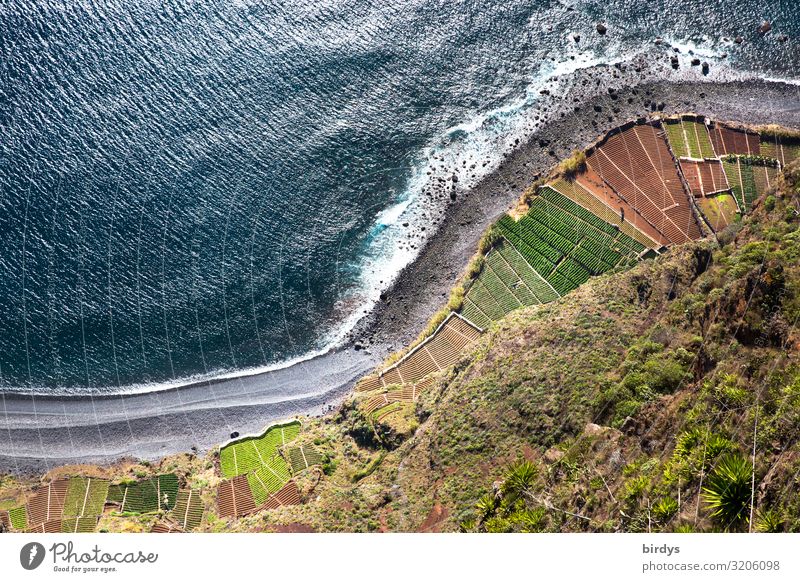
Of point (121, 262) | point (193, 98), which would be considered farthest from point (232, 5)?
point (121, 262)

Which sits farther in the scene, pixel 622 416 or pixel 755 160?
pixel 755 160

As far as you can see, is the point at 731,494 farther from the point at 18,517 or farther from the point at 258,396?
the point at 18,517

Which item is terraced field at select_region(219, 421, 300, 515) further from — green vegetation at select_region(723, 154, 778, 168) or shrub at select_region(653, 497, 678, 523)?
green vegetation at select_region(723, 154, 778, 168)

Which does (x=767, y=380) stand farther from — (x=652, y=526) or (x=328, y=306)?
(x=328, y=306)

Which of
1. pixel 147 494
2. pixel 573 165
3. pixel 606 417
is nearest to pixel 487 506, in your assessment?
pixel 606 417

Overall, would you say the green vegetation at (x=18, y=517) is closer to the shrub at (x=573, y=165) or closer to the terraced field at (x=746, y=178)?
the shrub at (x=573, y=165)

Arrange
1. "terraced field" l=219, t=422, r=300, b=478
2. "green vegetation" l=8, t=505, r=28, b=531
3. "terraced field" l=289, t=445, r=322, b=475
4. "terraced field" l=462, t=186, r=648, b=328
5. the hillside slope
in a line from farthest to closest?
"terraced field" l=462, t=186, r=648, b=328
"terraced field" l=219, t=422, r=300, b=478
"terraced field" l=289, t=445, r=322, b=475
"green vegetation" l=8, t=505, r=28, b=531
the hillside slope

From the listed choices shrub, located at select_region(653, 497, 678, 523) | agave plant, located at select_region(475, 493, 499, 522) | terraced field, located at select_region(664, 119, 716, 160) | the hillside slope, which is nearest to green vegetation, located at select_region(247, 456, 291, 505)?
the hillside slope
